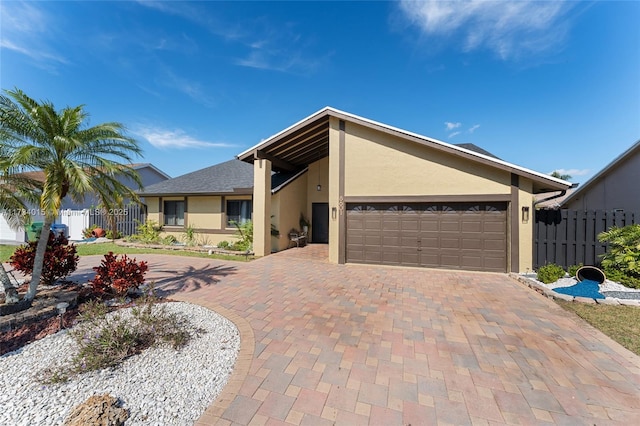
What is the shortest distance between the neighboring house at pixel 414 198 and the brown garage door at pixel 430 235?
0.10 ft

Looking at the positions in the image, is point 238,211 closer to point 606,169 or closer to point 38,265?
point 38,265

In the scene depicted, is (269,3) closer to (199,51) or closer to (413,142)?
(199,51)

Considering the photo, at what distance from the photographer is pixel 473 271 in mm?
8047

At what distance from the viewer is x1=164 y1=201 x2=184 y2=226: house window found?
14.0 meters

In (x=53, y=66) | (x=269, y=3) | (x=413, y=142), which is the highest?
(x=269, y=3)

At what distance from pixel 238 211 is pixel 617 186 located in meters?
17.9

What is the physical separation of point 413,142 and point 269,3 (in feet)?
23.2

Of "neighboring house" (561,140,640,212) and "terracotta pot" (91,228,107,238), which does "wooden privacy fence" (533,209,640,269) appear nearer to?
"neighboring house" (561,140,640,212)

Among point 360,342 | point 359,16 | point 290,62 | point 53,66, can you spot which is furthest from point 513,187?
point 53,66

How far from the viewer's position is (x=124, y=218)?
15242mm

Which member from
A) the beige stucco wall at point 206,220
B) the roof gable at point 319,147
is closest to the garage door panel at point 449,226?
the roof gable at point 319,147

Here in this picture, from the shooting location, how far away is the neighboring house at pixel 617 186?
9.41 metres

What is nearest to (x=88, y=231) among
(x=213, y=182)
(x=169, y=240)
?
(x=169, y=240)

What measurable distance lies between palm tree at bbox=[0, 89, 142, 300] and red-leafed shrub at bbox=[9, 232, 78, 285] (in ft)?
4.11
